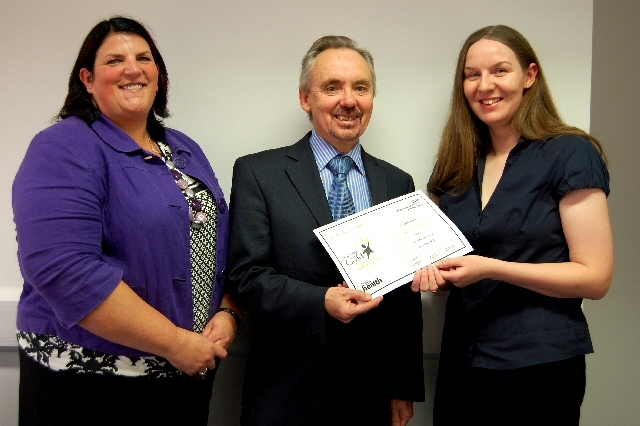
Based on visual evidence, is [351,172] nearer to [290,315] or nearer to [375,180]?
[375,180]

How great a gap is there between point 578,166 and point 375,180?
0.63m

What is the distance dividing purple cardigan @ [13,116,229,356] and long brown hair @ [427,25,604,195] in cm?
97

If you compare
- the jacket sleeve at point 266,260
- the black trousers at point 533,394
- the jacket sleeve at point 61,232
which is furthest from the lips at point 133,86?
the black trousers at point 533,394

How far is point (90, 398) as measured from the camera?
50.9 inches

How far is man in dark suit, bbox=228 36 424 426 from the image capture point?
1471mm

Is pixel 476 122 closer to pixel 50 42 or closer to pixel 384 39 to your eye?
pixel 384 39

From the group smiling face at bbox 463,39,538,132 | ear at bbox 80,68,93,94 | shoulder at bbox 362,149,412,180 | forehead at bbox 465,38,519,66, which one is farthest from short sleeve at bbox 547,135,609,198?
ear at bbox 80,68,93,94

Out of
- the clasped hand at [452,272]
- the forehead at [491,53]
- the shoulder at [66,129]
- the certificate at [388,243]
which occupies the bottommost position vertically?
the clasped hand at [452,272]

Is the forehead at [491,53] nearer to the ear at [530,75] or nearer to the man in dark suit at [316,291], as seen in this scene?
the ear at [530,75]

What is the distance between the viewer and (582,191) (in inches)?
58.2

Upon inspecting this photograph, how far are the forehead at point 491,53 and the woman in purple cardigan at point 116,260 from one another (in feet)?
3.32

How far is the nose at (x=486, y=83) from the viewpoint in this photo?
5.35ft

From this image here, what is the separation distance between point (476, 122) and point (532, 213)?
445 mm

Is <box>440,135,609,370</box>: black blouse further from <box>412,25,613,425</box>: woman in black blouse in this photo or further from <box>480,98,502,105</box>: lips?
<box>480,98,502,105</box>: lips
